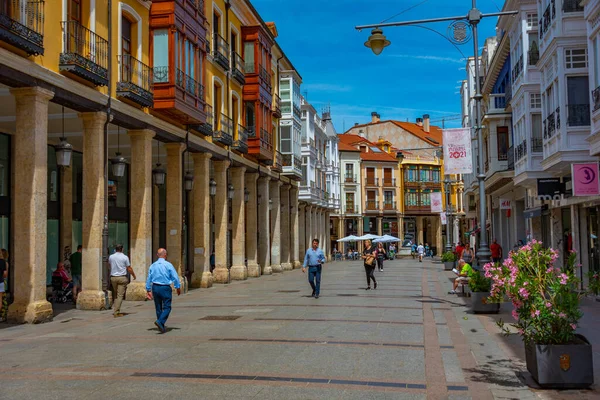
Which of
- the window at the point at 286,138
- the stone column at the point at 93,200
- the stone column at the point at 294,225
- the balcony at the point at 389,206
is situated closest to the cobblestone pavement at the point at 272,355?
the stone column at the point at 93,200

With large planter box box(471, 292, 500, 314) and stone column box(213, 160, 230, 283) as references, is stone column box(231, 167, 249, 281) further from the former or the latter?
large planter box box(471, 292, 500, 314)

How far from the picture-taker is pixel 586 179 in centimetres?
1633

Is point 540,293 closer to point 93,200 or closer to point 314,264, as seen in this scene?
point 314,264

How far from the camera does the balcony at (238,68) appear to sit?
2811 centimetres

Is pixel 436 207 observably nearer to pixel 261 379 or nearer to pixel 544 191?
pixel 544 191

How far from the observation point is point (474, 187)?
41.5m

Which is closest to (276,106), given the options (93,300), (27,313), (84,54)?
(84,54)

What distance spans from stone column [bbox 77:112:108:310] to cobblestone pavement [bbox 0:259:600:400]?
3.45 feet

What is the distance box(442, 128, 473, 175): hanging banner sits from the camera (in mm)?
16641

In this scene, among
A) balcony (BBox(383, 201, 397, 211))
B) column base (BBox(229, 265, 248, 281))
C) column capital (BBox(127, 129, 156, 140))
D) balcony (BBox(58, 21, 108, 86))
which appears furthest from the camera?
balcony (BBox(383, 201, 397, 211))

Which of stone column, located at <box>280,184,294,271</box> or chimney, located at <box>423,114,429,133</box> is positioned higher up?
chimney, located at <box>423,114,429,133</box>

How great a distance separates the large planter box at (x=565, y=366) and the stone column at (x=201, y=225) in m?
18.0

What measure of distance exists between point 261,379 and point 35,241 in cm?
799

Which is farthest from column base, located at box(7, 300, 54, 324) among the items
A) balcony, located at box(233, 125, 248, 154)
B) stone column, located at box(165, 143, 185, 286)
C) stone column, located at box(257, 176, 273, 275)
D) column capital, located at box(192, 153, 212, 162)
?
stone column, located at box(257, 176, 273, 275)
